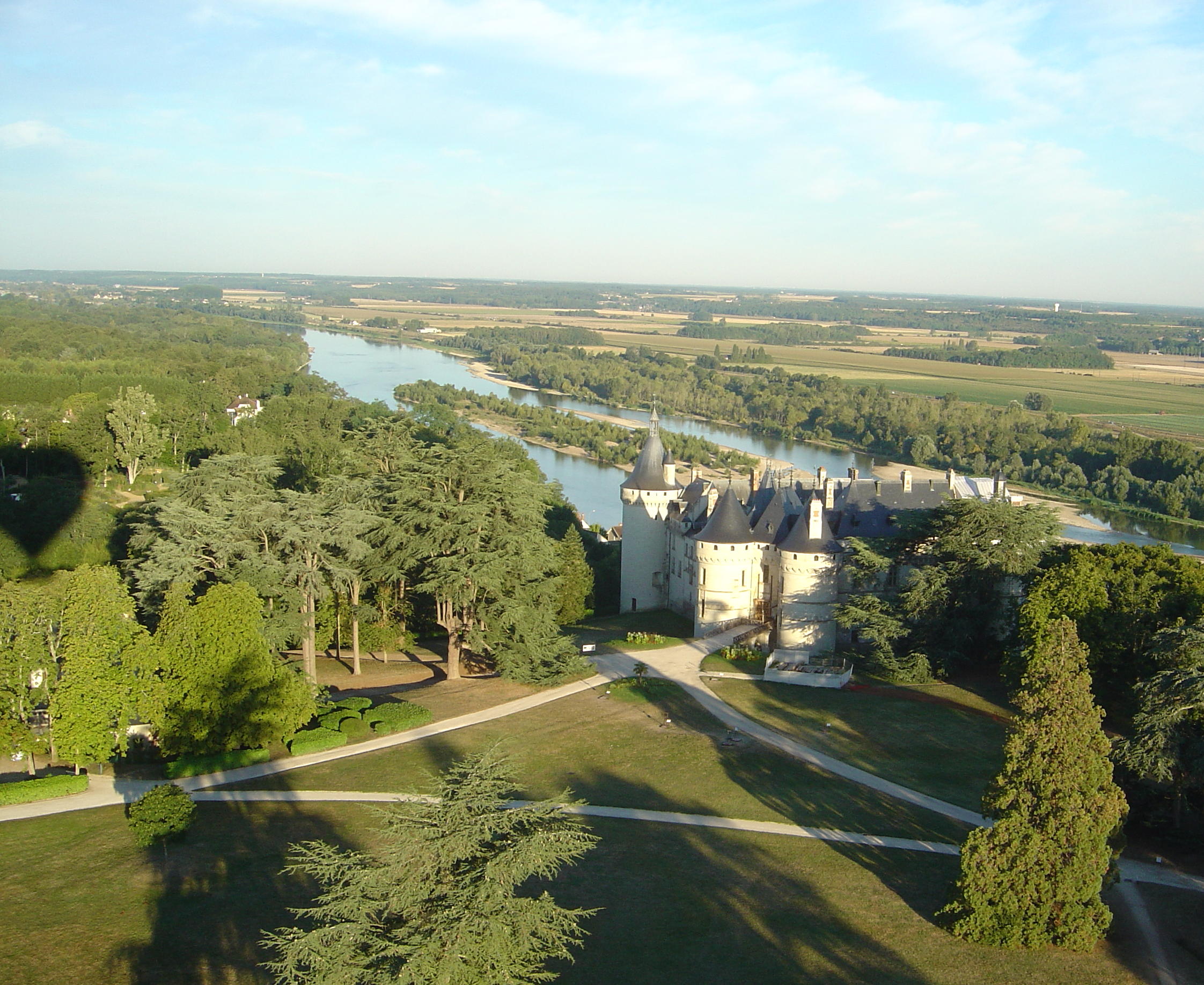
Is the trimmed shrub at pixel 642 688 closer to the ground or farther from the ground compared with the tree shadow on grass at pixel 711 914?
closer to the ground

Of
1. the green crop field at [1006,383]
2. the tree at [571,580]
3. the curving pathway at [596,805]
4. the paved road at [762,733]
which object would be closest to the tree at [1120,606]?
the paved road at [762,733]

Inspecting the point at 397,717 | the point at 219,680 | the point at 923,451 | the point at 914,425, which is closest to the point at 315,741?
the point at 397,717

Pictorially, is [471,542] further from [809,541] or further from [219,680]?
[809,541]

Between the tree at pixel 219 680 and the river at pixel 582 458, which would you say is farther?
the river at pixel 582 458

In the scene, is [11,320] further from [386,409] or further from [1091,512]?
[1091,512]

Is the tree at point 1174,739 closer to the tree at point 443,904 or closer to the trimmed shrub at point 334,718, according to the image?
the tree at point 443,904

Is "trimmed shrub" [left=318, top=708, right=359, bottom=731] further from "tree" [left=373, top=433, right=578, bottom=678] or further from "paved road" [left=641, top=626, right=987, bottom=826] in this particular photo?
"paved road" [left=641, top=626, right=987, bottom=826]
